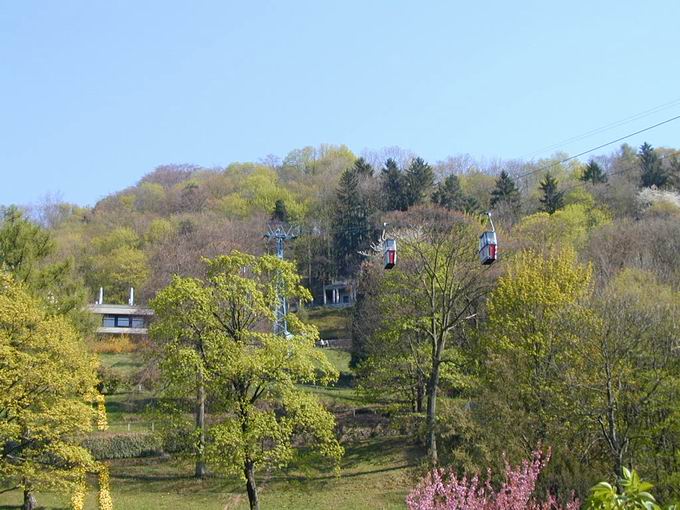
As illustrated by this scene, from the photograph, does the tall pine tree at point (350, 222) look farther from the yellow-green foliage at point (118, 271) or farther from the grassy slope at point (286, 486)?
the grassy slope at point (286, 486)

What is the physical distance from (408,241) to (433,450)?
9.83m

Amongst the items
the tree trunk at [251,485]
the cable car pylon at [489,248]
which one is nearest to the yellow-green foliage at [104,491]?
the tree trunk at [251,485]

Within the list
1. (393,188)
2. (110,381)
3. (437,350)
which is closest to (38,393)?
(437,350)

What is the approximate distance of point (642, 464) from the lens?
851 inches

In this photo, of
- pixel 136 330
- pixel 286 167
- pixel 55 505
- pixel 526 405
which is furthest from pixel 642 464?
pixel 286 167

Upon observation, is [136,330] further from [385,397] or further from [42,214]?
[42,214]

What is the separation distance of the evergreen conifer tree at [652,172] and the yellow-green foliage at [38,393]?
61119 mm

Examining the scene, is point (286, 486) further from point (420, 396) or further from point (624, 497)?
point (624, 497)

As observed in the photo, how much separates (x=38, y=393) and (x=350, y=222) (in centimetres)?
5327

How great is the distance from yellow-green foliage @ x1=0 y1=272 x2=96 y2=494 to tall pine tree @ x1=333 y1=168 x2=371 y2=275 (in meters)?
48.8

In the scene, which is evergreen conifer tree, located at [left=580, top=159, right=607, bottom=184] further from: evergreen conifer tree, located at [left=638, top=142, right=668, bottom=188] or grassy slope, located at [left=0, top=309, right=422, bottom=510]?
grassy slope, located at [left=0, top=309, right=422, bottom=510]

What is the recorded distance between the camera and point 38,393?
2461cm

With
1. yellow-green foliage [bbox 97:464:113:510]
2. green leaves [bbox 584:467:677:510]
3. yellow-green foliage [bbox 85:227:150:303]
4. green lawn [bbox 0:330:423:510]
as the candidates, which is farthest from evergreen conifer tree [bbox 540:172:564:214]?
green leaves [bbox 584:467:677:510]

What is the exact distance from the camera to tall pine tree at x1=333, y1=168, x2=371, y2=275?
7562cm
